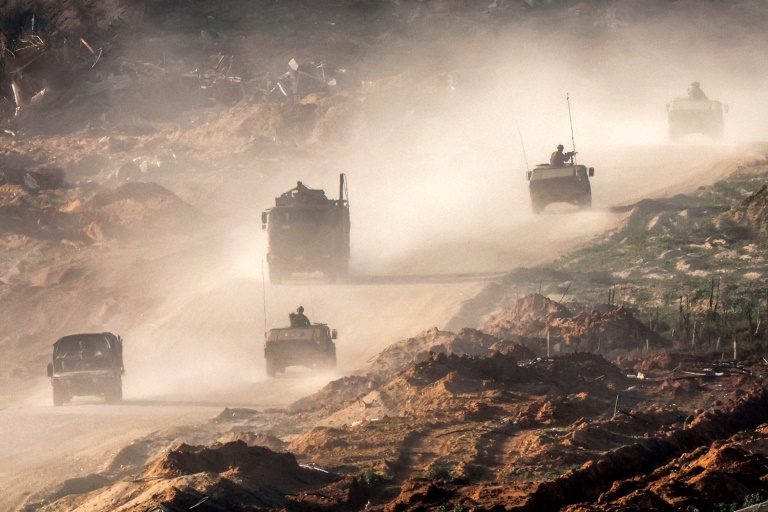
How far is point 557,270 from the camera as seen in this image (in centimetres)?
4197

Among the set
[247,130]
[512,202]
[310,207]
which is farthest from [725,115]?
[310,207]

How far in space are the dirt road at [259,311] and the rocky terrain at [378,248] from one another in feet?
1.92

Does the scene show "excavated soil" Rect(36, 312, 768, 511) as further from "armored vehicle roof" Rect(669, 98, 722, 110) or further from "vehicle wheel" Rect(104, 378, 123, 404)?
"armored vehicle roof" Rect(669, 98, 722, 110)

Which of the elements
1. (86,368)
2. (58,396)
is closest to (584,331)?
(86,368)

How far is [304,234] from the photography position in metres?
43.6

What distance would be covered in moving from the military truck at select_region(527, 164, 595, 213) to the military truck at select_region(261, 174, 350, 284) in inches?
300

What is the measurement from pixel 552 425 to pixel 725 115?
162 ft

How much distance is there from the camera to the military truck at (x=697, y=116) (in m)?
57.4

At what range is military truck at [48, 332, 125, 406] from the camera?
3425 cm

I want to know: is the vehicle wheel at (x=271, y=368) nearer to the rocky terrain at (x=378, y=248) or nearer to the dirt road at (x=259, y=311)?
the dirt road at (x=259, y=311)

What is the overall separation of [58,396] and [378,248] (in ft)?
64.4

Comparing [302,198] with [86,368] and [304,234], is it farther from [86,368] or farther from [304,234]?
[86,368]

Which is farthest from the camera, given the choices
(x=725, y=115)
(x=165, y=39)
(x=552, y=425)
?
(x=165, y=39)

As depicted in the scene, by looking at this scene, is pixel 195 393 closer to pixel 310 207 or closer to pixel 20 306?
pixel 310 207
